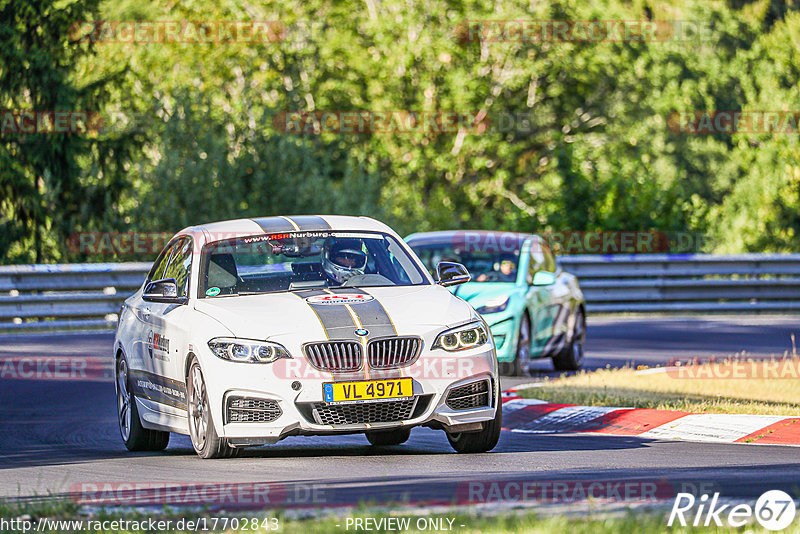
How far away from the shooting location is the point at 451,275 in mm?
10828

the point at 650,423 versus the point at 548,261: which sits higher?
the point at 548,261

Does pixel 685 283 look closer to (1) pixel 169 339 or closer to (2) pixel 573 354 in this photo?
(2) pixel 573 354

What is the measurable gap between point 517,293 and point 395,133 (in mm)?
27115

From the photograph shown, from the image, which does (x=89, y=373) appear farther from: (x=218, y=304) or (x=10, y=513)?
(x=10, y=513)

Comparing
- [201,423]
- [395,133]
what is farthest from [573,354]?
[395,133]

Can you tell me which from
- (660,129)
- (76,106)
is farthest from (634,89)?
(76,106)

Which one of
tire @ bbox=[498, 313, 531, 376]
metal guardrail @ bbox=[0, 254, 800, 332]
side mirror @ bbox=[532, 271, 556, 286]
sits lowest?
metal guardrail @ bbox=[0, 254, 800, 332]

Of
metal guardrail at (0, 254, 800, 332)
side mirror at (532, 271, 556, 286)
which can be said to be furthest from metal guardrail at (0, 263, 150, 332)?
side mirror at (532, 271, 556, 286)

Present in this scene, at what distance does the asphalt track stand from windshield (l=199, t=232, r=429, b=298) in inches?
45.7

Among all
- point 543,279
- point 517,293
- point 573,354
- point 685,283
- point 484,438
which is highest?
point 543,279

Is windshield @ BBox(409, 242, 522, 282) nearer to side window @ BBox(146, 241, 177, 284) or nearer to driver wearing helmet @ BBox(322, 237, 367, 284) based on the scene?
side window @ BBox(146, 241, 177, 284)

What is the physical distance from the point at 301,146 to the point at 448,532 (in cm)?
2715

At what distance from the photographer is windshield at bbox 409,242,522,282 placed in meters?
16.5

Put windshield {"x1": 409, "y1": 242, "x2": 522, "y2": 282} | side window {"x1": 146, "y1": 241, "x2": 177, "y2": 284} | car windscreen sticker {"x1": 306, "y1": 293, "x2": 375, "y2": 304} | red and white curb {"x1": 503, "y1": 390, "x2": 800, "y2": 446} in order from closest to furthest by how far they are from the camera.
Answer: car windscreen sticker {"x1": 306, "y1": 293, "x2": 375, "y2": 304}, red and white curb {"x1": 503, "y1": 390, "x2": 800, "y2": 446}, side window {"x1": 146, "y1": 241, "x2": 177, "y2": 284}, windshield {"x1": 409, "y1": 242, "x2": 522, "y2": 282}
